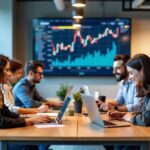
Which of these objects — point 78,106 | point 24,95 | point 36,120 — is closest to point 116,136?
point 36,120

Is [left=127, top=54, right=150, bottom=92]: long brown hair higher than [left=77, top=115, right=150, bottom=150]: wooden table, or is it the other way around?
[left=127, top=54, right=150, bottom=92]: long brown hair

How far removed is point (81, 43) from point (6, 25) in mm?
1378

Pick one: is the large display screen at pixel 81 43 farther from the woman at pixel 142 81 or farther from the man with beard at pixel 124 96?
the woman at pixel 142 81

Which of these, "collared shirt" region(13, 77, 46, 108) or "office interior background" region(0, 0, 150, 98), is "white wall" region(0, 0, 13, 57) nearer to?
"office interior background" region(0, 0, 150, 98)

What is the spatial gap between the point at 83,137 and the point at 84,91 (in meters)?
1.91

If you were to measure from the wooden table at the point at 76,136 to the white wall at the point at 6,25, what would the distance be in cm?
378

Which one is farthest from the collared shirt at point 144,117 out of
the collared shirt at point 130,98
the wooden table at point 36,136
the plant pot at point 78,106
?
the plant pot at point 78,106

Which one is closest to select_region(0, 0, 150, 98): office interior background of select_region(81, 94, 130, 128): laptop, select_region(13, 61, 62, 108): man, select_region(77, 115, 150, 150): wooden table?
select_region(13, 61, 62, 108): man

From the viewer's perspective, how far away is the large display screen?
6.32 metres

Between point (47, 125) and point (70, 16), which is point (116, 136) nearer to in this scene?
point (47, 125)

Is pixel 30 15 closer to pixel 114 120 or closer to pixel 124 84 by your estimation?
pixel 124 84

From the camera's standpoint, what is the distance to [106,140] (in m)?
2.33

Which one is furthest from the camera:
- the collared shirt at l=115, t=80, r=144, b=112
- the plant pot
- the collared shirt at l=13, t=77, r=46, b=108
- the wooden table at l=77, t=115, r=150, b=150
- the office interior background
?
the office interior background

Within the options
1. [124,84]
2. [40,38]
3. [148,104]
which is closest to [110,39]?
[40,38]
